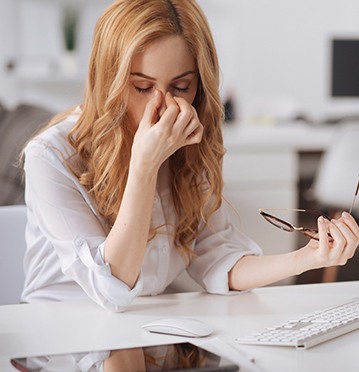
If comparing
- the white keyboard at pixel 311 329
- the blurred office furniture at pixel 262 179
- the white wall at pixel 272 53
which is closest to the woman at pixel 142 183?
the white keyboard at pixel 311 329

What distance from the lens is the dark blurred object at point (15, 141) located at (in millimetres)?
3062

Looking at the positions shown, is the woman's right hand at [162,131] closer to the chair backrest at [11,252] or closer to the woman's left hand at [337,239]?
the woman's left hand at [337,239]

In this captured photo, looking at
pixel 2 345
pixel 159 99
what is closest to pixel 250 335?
pixel 2 345

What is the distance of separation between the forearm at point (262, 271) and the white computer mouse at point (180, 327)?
31 cm

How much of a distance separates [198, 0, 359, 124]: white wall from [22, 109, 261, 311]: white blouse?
395cm

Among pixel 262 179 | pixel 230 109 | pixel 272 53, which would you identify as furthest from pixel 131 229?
pixel 272 53

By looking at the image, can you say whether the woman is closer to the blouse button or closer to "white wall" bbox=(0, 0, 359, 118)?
the blouse button

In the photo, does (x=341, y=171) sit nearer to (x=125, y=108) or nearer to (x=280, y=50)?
(x=280, y=50)

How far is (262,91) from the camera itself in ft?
19.4

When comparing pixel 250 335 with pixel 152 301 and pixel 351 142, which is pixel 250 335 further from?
pixel 351 142

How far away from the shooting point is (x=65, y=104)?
5.25 metres

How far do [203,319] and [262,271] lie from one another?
238 mm

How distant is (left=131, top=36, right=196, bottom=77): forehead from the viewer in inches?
59.7

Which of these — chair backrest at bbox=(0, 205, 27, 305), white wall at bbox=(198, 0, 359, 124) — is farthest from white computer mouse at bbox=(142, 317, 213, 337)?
white wall at bbox=(198, 0, 359, 124)
